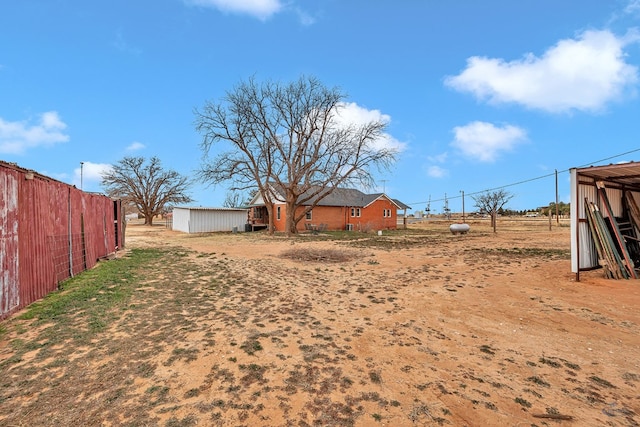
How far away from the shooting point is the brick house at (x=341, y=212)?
3008 centimetres

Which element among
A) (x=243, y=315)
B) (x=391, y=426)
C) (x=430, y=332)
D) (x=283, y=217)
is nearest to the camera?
(x=391, y=426)

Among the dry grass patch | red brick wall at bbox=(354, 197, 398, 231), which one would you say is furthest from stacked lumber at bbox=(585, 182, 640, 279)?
red brick wall at bbox=(354, 197, 398, 231)

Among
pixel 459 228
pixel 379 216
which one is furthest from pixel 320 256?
pixel 379 216

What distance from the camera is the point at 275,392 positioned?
295 cm

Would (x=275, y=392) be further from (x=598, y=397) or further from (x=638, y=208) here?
(x=638, y=208)

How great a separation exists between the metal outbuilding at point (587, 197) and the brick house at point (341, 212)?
823 inches

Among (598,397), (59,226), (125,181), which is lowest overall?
(598,397)

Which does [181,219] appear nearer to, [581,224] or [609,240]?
[581,224]

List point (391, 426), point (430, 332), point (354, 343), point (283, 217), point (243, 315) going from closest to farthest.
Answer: point (391, 426) → point (354, 343) → point (430, 332) → point (243, 315) → point (283, 217)

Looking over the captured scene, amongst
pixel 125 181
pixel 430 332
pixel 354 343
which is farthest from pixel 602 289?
pixel 125 181

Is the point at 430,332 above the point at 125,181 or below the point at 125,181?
below

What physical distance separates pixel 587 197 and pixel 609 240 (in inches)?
47.0

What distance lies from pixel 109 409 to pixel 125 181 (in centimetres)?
4359

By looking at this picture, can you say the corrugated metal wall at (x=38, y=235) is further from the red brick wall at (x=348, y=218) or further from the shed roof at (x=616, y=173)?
the red brick wall at (x=348, y=218)
